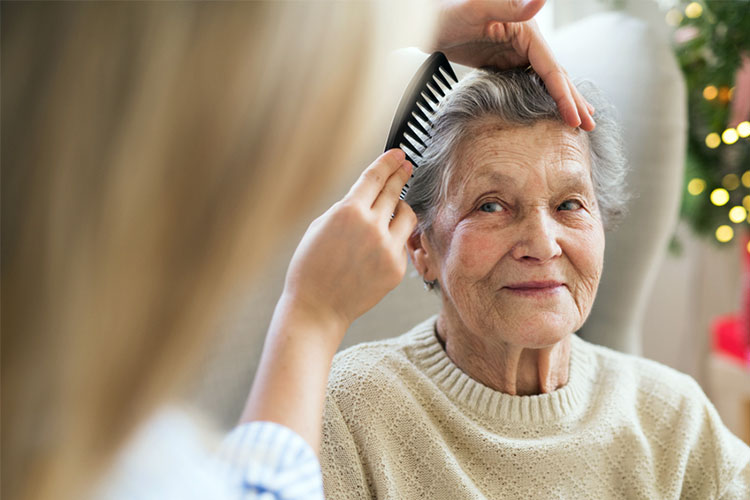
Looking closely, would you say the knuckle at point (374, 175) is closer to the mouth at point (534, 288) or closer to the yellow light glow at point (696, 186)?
the mouth at point (534, 288)

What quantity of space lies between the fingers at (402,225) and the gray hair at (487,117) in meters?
0.22

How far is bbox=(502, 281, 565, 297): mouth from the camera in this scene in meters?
1.04

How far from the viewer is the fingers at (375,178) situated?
833mm

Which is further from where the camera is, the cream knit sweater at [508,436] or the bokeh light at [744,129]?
the bokeh light at [744,129]

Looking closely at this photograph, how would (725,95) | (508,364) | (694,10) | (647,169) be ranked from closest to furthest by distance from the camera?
(508,364), (647,169), (694,10), (725,95)

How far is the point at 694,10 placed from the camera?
1838 mm

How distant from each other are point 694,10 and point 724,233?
0.62 metres

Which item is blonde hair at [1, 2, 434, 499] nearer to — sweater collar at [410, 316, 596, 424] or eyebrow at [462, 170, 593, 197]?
eyebrow at [462, 170, 593, 197]

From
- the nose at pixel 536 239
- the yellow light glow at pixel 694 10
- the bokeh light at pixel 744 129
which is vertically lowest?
the nose at pixel 536 239

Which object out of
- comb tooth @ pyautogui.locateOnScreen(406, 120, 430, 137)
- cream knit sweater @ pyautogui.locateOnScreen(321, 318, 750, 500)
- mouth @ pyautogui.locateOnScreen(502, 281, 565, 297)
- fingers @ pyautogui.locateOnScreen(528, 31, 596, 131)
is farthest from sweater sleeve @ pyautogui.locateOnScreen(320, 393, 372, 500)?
fingers @ pyautogui.locateOnScreen(528, 31, 596, 131)

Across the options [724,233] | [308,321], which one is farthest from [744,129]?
[308,321]

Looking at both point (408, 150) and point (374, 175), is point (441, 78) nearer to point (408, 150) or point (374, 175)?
point (408, 150)

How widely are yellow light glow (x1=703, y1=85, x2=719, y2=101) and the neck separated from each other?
1.12 meters

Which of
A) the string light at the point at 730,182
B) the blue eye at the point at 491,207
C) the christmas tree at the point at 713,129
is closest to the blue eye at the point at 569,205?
the blue eye at the point at 491,207
